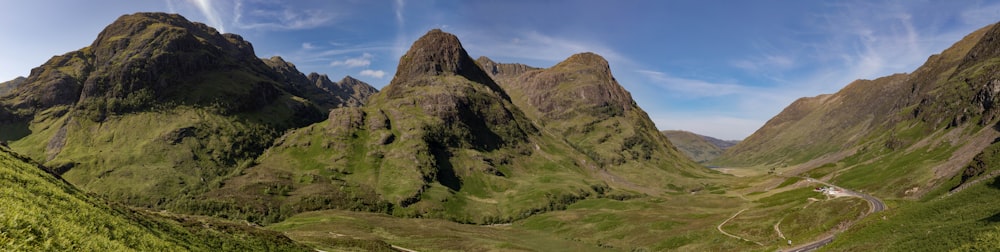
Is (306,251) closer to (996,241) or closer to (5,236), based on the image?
(5,236)

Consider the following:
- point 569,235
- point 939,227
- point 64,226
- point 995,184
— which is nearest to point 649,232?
point 569,235

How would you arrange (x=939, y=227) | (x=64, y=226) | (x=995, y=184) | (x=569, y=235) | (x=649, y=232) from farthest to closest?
(x=569, y=235) < (x=649, y=232) < (x=995, y=184) < (x=939, y=227) < (x=64, y=226)

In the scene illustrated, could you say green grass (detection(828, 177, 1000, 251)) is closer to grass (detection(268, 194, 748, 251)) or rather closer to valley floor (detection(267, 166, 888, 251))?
valley floor (detection(267, 166, 888, 251))

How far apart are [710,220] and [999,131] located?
154 m

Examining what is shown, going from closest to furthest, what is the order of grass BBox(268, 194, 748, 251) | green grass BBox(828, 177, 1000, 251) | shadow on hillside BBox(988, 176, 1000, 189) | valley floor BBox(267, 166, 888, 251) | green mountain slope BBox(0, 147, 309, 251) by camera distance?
1. green mountain slope BBox(0, 147, 309, 251)
2. green grass BBox(828, 177, 1000, 251)
3. shadow on hillside BBox(988, 176, 1000, 189)
4. valley floor BBox(267, 166, 888, 251)
5. grass BBox(268, 194, 748, 251)

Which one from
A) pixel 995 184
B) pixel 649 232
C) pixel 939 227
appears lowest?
pixel 649 232

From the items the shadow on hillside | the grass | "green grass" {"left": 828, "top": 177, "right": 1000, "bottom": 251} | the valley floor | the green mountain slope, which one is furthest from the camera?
the grass

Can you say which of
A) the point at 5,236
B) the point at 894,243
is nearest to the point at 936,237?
the point at 894,243

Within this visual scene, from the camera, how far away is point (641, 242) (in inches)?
5374

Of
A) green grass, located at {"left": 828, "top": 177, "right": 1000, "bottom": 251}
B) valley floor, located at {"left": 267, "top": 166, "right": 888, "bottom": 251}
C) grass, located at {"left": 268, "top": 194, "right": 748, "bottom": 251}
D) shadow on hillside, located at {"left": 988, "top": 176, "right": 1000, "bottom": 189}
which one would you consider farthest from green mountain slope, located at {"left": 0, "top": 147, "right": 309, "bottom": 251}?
shadow on hillside, located at {"left": 988, "top": 176, "right": 1000, "bottom": 189}

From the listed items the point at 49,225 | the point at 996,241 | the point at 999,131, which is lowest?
the point at 996,241

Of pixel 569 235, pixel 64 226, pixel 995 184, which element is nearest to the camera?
pixel 64 226

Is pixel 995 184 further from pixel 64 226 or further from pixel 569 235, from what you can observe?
pixel 569 235

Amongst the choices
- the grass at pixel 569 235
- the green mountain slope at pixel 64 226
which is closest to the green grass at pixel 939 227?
the grass at pixel 569 235
